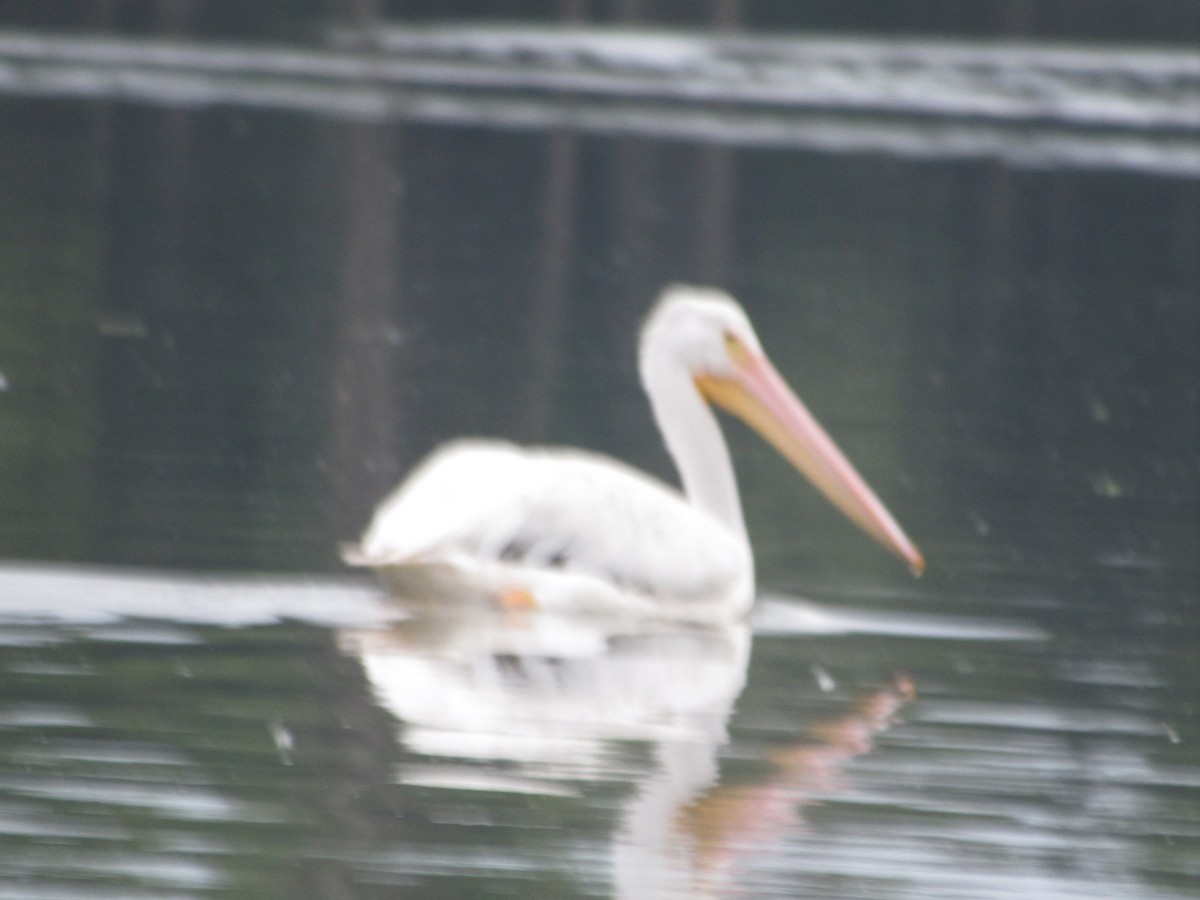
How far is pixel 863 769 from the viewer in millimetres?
6406

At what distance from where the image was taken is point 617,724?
6637mm

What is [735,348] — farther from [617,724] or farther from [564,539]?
[617,724]

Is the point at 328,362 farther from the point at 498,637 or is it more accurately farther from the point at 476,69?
the point at 476,69

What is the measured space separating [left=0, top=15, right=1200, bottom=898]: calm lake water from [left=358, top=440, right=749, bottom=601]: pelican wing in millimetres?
167

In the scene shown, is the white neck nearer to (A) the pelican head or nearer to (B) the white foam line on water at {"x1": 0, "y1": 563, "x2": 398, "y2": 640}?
(A) the pelican head

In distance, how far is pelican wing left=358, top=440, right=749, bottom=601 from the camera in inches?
298

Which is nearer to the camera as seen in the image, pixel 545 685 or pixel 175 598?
pixel 545 685

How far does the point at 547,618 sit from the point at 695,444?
1032mm

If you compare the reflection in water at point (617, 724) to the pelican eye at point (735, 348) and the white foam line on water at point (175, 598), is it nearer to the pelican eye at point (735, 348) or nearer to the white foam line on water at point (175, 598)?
the white foam line on water at point (175, 598)

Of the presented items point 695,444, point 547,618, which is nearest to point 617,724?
point 547,618

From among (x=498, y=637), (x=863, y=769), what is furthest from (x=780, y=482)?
(x=863, y=769)

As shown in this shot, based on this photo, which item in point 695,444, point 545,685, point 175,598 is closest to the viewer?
point 545,685

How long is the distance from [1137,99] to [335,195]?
681 inches

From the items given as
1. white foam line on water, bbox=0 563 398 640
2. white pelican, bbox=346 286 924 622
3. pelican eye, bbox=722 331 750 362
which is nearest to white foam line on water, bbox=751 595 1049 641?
white pelican, bbox=346 286 924 622
